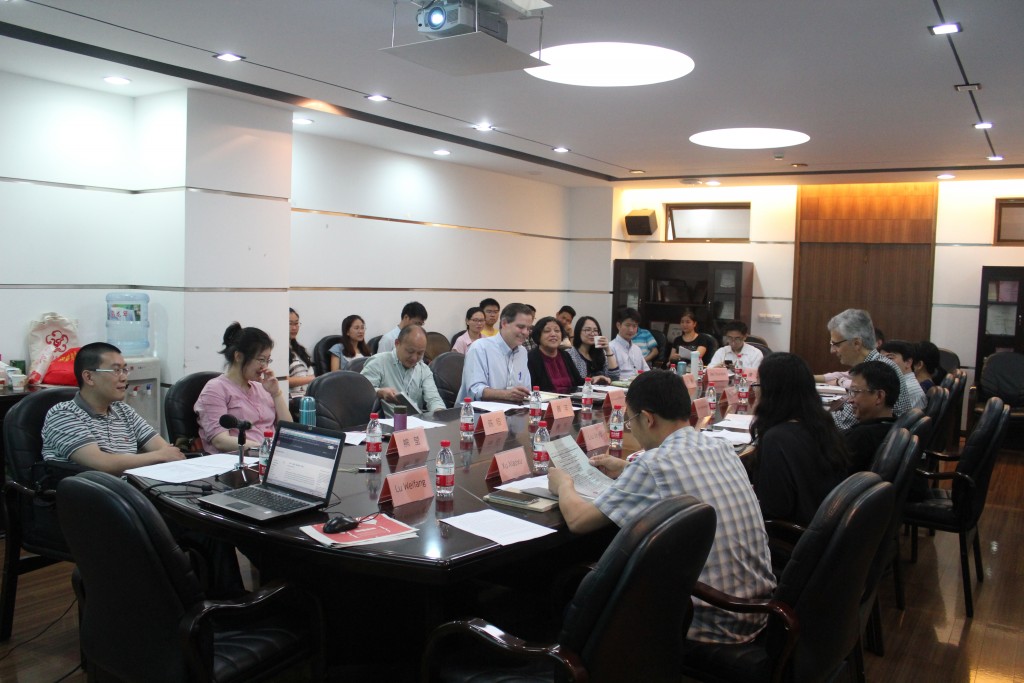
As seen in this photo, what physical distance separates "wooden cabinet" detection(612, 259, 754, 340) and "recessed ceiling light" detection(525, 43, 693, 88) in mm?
5041

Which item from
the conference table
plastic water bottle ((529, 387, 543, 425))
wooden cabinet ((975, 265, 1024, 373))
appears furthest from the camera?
wooden cabinet ((975, 265, 1024, 373))

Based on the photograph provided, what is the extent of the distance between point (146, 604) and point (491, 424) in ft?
6.99

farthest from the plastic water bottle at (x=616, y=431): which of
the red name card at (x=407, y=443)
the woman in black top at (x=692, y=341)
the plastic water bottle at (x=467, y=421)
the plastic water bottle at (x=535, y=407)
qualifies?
the woman in black top at (x=692, y=341)

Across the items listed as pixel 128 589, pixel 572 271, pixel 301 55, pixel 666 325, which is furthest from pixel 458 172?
pixel 128 589

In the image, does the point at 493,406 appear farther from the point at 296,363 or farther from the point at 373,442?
the point at 296,363

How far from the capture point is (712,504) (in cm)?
230

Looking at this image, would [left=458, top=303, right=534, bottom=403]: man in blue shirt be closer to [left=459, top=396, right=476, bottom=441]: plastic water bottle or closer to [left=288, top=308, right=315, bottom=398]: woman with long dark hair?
[left=459, top=396, right=476, bottom=441]: plastic water bottle

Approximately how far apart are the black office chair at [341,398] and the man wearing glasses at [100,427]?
89cm

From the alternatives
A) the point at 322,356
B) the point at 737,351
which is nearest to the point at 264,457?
the point at 322,356

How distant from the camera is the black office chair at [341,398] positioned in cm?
428

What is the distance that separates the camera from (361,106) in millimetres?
6078

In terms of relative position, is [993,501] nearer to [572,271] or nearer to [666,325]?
[666,325]

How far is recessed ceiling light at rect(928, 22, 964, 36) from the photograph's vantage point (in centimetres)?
376

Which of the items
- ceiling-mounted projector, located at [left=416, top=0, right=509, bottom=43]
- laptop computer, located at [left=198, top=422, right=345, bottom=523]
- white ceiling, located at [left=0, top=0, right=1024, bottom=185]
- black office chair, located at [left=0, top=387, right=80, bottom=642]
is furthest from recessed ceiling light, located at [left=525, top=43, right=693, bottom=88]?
black office chair, located at [left=0, top=387, right=80, bottom=642]
